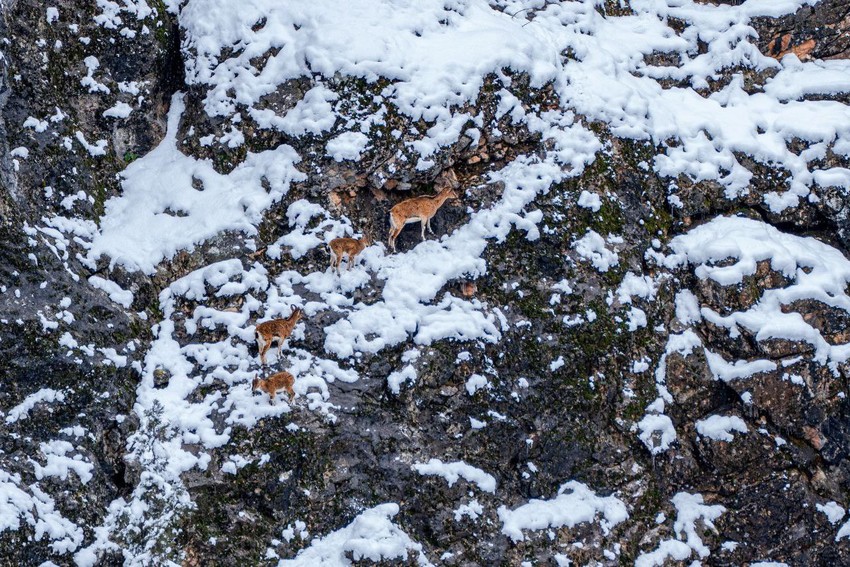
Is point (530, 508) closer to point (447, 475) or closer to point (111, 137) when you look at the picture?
point (447, 475)

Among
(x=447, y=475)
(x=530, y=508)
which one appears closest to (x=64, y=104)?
(x=447, y=475)

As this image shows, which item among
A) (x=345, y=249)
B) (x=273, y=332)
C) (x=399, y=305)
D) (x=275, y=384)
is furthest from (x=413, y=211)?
(x=275, y=384)

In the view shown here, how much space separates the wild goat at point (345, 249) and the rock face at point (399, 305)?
261 mm

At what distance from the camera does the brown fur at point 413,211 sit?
9.55 meters

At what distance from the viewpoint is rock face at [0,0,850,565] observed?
8.16 meters

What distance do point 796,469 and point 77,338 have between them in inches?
337

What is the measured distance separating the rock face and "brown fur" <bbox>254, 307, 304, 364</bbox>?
175 mm

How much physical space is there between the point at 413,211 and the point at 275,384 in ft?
9.07

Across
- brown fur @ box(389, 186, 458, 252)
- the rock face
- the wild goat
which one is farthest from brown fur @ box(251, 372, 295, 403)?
brown fur @ box(389, 186, 458, 252)

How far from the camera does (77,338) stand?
27.3ft

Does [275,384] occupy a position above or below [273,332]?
below

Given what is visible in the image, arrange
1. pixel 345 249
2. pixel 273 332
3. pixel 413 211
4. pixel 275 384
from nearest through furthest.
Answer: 1. pixel 275 384
2. pixel 273 332
3. pixel 345 249
4. pixel 413 211

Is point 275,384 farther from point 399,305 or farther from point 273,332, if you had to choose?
point 399,305

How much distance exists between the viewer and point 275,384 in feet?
27.6
